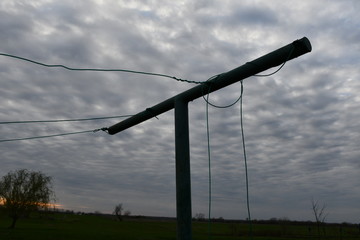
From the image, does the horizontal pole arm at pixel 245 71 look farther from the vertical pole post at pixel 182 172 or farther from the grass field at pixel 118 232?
the grass field at pixel 118 232

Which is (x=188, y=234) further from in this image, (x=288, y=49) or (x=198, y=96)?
(x=288, y=49)

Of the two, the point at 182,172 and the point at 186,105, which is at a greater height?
the point at 186,105

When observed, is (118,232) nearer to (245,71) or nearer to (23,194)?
(23,194)

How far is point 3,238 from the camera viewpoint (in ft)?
113

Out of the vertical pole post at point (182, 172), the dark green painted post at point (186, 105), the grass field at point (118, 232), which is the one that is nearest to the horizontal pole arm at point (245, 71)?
the dark green painted post at point (186, 105)

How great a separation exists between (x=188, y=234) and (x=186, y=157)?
90 centimetres

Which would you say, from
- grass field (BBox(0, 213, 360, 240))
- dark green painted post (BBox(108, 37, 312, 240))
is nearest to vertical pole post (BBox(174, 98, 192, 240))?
dark green painted post (BBox(108, 37, 312, 240))

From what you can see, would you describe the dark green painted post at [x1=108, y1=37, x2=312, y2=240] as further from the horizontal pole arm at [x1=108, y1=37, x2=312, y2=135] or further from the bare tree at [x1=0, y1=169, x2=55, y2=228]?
the bare tree at [x1=0, y1=169, x2=55, y2=228]

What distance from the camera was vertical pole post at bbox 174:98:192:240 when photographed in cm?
406

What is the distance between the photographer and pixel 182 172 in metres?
4.21

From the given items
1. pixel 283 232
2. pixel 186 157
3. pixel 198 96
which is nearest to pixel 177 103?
pixel 198 96

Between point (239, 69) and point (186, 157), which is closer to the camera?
point (239, 69)

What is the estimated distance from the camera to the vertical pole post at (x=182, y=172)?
4059mm

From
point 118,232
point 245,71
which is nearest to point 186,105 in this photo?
point 245,71
